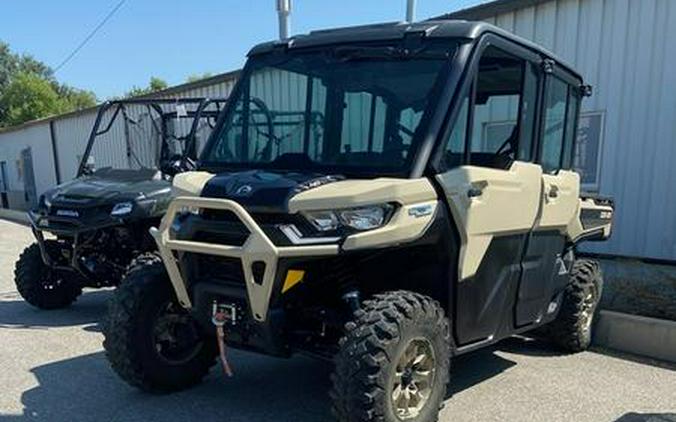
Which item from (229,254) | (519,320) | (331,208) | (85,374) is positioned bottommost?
(85,374)

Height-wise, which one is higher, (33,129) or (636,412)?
(33,129)

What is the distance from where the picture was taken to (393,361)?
3320mm

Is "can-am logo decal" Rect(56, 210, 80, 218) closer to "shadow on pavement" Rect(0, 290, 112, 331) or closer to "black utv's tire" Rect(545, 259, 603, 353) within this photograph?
"shadow on pavement" Rect(0, 290, 112, 331)

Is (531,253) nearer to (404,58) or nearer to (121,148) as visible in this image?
(404,58)

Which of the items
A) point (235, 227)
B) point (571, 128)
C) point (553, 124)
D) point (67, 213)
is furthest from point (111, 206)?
point (571, 128)

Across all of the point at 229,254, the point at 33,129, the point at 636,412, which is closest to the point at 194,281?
the point at 229,254

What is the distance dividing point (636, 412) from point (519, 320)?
3.20 feet

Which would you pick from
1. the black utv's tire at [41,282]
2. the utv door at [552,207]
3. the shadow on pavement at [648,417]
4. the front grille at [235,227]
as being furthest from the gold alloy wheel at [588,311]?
the black utv's tire at [41,282]

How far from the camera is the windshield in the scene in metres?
3.76

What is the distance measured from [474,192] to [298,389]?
203 centimetres

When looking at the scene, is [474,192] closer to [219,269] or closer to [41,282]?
[219,269]

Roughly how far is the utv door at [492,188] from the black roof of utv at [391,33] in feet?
0.55

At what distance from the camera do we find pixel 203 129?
24.6 ft

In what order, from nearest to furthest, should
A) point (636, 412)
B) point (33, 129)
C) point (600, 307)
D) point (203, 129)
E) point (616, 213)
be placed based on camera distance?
1. point (636, 412)
2. point (600, 307)
3. point (203, 129)
4. point (616, 213)
5. point (33, 129)
